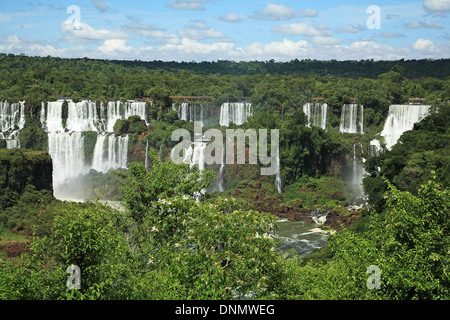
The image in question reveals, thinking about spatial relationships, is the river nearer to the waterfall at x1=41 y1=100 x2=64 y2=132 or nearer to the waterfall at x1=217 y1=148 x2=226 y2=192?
the waterfall at x1=217 y1=148 x2=226 y2=192

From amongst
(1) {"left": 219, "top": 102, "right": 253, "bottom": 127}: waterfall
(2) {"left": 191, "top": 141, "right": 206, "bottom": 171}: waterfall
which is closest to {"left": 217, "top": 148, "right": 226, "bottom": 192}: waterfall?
(2) {"left": 191, "top": 141, "right": 206, "bottom": 171}: waterfall

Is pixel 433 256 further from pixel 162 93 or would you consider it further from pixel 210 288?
pixel 162 93

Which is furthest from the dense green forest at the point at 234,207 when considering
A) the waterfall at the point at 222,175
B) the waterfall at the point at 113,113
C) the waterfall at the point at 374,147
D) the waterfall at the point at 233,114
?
the waterfall at the point at 113,113

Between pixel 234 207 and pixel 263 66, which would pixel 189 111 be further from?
pixel 263 66

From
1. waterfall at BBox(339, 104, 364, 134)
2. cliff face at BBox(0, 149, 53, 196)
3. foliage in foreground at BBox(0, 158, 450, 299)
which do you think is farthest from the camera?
waterfall at BBox(339, 104, 364, 134)

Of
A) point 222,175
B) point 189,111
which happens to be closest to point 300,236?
point 222,175

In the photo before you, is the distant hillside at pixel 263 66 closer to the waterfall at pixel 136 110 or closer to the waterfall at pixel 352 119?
the waterfall at pixel 352 119
